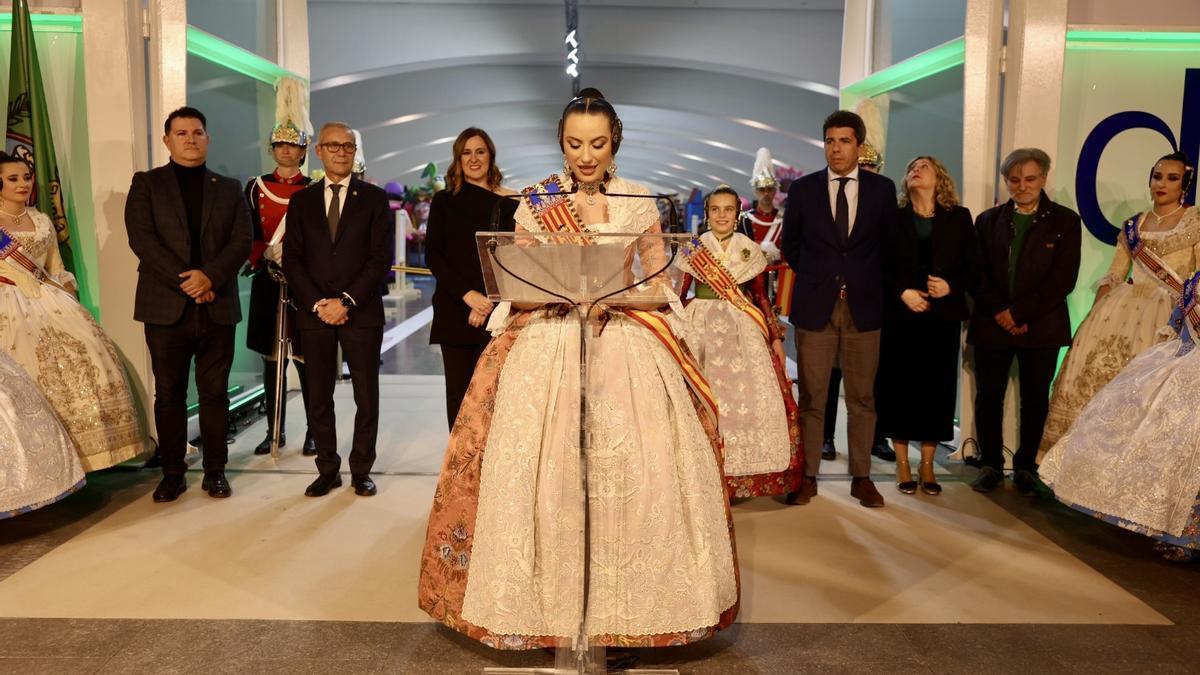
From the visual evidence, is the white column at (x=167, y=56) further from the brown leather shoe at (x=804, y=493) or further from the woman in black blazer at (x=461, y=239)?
the brown leather shoe at (x=804, y=493)

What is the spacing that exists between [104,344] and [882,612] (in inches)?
134

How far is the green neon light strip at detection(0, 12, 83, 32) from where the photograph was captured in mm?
5102

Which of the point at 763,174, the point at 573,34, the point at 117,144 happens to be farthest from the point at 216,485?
the point at 573,34

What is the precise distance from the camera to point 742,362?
14.7ft

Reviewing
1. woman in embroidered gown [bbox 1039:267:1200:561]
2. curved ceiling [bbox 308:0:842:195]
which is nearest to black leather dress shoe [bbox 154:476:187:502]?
woman in embroidered gown [bbox 1039:267:1200:561]

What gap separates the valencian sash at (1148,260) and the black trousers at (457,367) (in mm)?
2866

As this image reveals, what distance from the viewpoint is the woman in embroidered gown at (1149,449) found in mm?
3627

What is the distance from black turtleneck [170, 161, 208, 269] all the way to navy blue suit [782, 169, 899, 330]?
257 cm

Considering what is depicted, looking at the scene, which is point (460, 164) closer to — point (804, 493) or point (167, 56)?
point (167, 56)

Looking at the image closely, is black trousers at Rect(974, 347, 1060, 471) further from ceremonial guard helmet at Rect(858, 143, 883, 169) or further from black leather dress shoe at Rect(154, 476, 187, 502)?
black leather dress shoe at Rect(154, 476, 187, 502)

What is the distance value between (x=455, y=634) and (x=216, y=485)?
196 cm

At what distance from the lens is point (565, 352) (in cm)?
267

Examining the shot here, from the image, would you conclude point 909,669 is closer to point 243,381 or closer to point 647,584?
point 647,584

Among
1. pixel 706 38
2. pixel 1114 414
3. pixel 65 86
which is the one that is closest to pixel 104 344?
pixel 65 86
